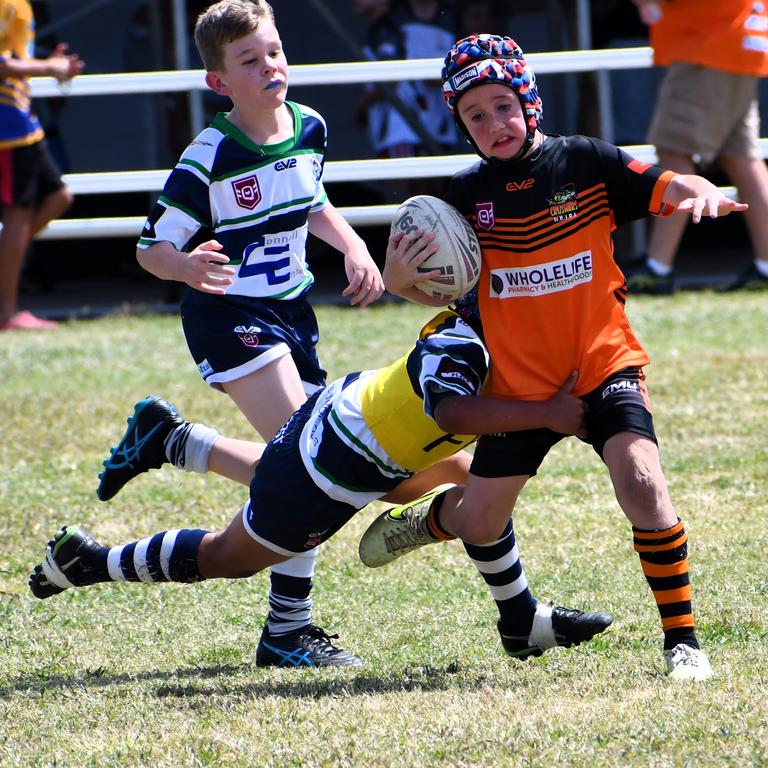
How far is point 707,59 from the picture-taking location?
9.28 m

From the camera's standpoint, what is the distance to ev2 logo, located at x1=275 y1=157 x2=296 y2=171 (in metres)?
4.58

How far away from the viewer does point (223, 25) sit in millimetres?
4535

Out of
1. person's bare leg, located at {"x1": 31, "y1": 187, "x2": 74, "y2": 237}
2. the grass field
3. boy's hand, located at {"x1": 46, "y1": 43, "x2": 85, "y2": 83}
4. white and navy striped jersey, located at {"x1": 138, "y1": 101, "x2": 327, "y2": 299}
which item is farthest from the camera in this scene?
person's bare leg, located at {"x1": 31, "y1": 187, "x2": 74, "y2": 237}

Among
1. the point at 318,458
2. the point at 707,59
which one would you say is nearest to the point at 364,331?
the point at 707,59

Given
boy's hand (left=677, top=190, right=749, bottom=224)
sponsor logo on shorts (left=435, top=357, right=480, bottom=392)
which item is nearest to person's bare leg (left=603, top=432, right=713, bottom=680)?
sponsor logo on shorts (left=435, top=357, right=480, bottom=392)

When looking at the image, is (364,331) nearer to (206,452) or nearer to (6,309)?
(6,309)

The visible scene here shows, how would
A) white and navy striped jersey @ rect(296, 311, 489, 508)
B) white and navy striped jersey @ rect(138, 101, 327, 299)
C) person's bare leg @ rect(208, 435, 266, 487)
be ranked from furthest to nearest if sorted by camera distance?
1. person's bare leg @ rect(208, 435, 266, 487)
2. white and navy striped jersey @ rect(138, 101, 327, 299)
3. white and navy striped jersey @ rect(296, 311, 489, 508)

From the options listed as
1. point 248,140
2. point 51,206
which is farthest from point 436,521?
point 51,206

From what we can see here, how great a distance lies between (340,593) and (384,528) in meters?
0.65

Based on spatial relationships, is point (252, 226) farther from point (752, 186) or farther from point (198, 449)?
point (752, 186)

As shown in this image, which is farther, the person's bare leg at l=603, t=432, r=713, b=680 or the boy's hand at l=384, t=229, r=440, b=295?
the boy's hand at l=384, t=229, r=440, b=295

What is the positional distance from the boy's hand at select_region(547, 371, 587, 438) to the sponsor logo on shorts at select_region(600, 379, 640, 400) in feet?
0.29

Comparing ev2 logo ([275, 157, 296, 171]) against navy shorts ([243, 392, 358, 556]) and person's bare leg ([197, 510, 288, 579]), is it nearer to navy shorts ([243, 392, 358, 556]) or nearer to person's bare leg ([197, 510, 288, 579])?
navy shorts ([243, 392, 358, 556])

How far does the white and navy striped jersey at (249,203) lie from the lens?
175 inches
